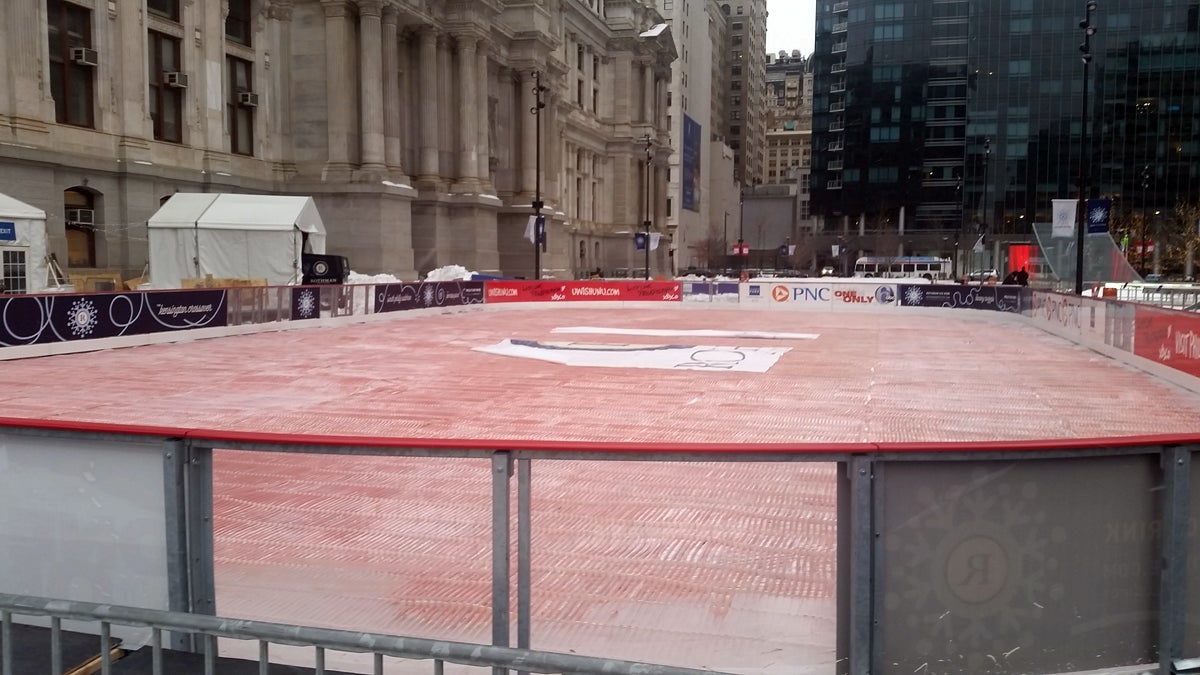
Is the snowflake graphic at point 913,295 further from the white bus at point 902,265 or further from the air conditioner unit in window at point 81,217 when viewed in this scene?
the white bus at point 902,265

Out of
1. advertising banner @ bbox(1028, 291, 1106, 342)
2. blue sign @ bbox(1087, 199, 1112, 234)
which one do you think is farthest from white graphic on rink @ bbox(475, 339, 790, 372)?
blue sign @ bbox(1087, 199, 1112, 234)

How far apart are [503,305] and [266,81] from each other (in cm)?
1712

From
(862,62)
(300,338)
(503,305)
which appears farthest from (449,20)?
(862,62)

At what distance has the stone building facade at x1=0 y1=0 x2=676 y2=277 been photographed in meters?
34.3

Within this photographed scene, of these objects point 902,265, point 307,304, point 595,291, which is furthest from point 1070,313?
point 902,265

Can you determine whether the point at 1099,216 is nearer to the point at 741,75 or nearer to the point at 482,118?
the point at 482,118

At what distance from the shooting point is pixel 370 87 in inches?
1912

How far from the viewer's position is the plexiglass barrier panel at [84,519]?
413 centimetres

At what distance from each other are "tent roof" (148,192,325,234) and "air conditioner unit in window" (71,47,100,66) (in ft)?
19.6

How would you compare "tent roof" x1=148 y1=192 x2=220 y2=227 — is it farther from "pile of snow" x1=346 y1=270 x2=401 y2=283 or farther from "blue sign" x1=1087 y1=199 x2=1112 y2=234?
"blue sign" x1=1087 y1=199 x2=1112 y2=234

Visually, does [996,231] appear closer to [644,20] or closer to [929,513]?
[644,20]

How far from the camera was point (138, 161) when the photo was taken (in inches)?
1455

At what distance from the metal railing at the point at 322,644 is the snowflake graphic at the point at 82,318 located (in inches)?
828

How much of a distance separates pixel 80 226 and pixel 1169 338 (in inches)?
1426
